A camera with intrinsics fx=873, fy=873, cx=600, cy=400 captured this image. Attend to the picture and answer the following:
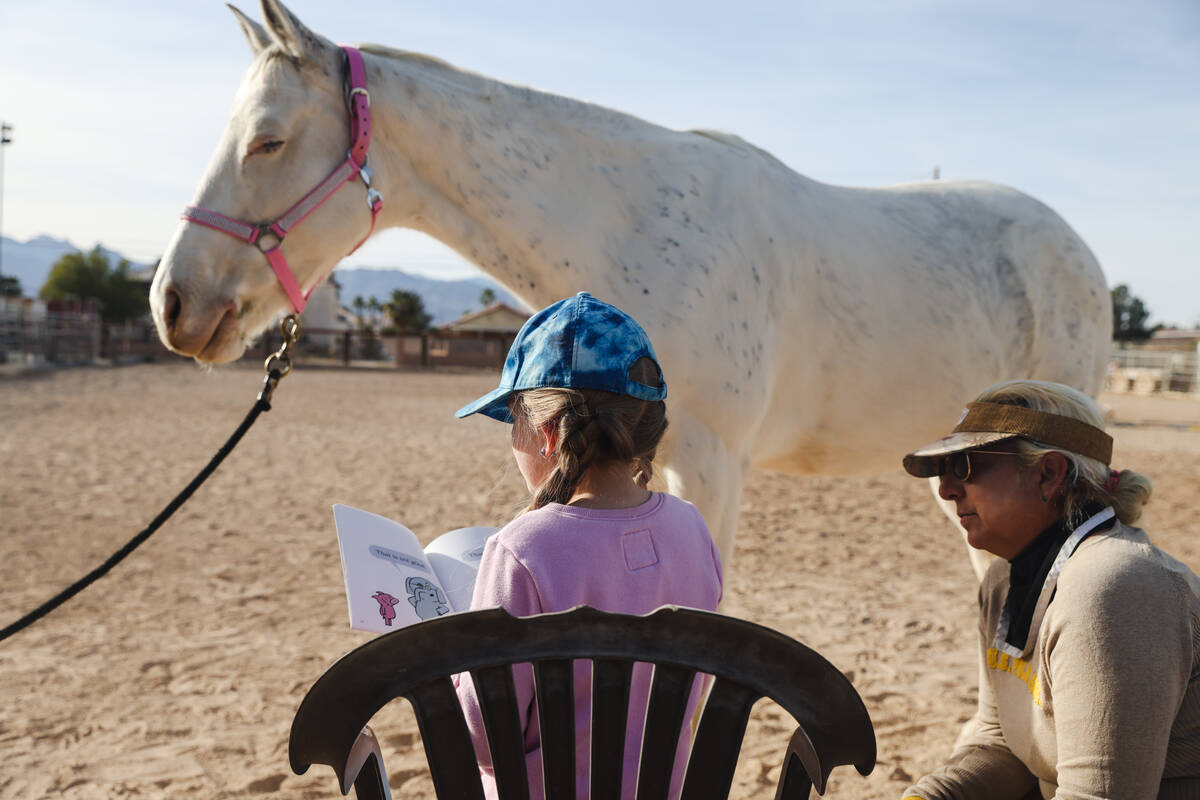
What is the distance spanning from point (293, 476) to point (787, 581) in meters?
5.75

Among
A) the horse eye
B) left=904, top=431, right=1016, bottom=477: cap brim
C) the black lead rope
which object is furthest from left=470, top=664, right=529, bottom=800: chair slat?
the horse eye

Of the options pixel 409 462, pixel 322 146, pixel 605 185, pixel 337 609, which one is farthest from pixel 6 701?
pixel 409 462

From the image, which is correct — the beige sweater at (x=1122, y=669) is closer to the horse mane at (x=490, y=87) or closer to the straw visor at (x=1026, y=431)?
the straw visor at (x=1026, y=431)

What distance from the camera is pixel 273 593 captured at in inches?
207

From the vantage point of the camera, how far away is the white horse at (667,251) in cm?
243

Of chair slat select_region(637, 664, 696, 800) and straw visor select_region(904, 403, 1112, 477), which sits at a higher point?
straw visor select_region(904, 403, 1112, 477)

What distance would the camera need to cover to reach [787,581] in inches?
227

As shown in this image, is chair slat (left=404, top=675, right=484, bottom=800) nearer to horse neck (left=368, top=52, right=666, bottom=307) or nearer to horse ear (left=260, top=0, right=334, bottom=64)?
horse neck (left=368, top=52, right=666, bottom=307)

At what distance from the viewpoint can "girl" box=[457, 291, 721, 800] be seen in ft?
3.87

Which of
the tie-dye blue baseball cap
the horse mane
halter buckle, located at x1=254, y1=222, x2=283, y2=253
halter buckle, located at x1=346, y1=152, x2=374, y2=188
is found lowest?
the tie-dye blue baseball cap

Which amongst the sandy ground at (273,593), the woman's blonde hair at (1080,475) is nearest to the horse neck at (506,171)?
the sandy ground at (273,593)

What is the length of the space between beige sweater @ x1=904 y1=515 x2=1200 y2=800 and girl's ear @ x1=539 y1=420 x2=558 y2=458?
88 centimetres

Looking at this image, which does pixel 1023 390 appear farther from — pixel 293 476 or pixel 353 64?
pixel 293 476

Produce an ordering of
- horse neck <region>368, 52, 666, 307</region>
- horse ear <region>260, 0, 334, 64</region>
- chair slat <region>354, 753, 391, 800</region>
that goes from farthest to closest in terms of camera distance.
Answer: horse neck <region>368, 52, 666, 307</region> < horse ear <region>260, 0, 334, 64</region> < chair slat <region>354, 753, 391, 800</region>
